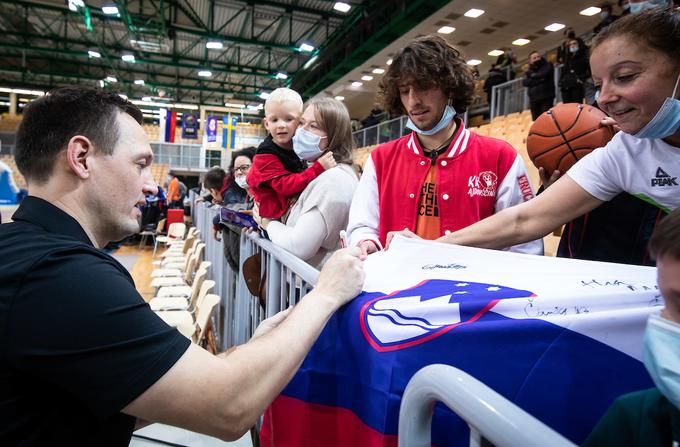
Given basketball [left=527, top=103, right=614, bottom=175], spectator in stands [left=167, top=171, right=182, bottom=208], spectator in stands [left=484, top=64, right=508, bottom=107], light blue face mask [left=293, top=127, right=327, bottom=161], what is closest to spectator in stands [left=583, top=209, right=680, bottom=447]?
basketball [left=527, top=103, right=614, bottom=175]

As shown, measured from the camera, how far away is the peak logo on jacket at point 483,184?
156 cm

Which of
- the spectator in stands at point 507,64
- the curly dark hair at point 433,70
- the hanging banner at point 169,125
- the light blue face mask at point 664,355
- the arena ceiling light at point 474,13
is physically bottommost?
the light blue face mask at point 664,355

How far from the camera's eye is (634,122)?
45.3 inches

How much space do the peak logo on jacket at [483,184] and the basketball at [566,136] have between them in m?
0.29

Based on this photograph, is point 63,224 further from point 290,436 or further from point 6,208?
point 6,208

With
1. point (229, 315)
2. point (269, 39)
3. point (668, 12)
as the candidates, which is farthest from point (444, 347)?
point (269, 39)

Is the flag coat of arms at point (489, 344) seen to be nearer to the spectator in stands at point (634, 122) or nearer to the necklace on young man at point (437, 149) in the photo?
the spectator in stands at point (634, 122)

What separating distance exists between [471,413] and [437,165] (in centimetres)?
122

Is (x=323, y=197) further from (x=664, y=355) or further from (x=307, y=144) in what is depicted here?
(x=664, y=355)

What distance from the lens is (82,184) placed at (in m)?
1.12

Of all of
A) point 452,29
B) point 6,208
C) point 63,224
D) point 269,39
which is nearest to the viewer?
point 63,224

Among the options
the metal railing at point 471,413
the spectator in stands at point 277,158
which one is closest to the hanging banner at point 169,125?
the spectator in stands at point 277,158

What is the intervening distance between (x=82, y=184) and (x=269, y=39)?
19.1 metres

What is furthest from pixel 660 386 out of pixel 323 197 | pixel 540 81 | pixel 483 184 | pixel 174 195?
pixel 174 195
